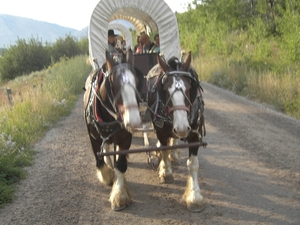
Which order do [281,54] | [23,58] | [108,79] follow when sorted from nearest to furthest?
[108,79] → [281,54] → [23,58]

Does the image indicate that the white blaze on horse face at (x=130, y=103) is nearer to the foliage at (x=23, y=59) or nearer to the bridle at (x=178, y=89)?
the bridle at (x=178, y=89)

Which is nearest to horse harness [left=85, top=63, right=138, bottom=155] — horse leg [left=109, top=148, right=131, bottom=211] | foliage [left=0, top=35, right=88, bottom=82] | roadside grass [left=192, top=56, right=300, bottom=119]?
horse leg [left=109, top=148, right=131, bottom=211]

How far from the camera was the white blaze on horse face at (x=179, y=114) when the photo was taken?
2.92m

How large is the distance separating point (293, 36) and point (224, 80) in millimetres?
2798

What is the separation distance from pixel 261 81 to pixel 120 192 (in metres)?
6.83

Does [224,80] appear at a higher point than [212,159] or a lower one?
higher

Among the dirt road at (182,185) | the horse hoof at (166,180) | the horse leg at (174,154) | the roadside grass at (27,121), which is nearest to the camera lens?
the dirt road at (182,185)

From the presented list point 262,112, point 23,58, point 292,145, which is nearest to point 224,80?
point 262,112

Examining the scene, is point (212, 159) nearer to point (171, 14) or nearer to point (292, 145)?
point (292, 145)

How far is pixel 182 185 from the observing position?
4051mm

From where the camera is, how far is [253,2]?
1538cm

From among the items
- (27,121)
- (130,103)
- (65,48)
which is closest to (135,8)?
(130,103)

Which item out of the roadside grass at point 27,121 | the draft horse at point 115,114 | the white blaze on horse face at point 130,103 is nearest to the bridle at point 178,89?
the draft horse at point 115,114

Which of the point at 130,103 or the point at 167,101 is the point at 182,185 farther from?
the point at 130,103
